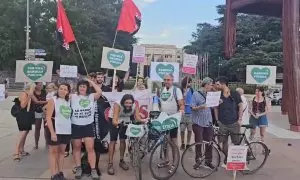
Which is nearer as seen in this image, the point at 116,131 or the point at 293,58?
the point at 116,131

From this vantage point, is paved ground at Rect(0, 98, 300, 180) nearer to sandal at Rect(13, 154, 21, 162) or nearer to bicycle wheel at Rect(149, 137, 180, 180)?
sandal at Rect(13, 154, 21, 162)

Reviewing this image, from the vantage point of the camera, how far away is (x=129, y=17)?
435 inches

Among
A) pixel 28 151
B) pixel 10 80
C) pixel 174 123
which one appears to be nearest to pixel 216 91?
pixel 174 123

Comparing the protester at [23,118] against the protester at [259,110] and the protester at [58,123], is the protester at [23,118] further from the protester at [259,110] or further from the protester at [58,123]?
the protester at [259,110]

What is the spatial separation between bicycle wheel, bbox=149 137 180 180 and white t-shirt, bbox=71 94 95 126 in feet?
3.90

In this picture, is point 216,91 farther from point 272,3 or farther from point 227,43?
point 227,43

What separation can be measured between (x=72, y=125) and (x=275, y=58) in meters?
35.8

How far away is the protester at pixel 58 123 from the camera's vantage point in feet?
23.1

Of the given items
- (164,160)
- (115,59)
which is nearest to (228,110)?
(164,160)

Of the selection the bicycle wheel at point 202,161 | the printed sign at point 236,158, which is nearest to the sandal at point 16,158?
the bicycle wheel at point 202,161

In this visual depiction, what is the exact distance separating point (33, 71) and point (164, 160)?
3336 mm

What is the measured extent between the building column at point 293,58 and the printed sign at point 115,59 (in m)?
8.23

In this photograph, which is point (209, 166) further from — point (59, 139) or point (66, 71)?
point (66, 71)

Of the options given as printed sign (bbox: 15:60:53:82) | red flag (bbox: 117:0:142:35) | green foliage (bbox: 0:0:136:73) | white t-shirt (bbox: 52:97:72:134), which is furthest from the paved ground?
green foliage (bbox: 0:0:136:73)
